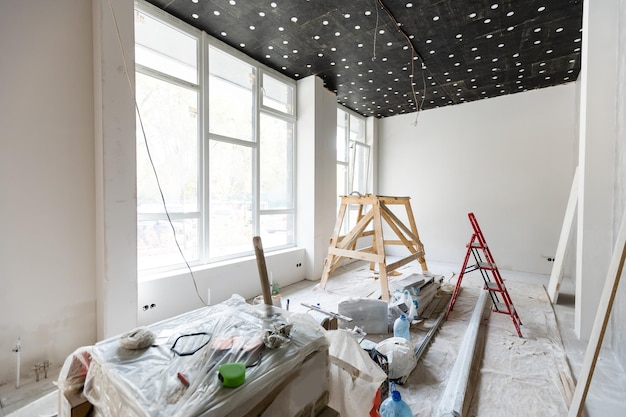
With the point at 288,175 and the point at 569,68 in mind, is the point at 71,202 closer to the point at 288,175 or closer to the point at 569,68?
the point at 288,175

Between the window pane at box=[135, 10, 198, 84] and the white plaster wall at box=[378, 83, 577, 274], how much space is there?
454 centimetres

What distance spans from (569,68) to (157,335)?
5855 mm

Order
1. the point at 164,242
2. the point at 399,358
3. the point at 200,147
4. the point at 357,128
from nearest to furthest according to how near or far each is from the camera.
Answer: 1. the point at 399,358
2. the point at 164,242
3. the point at 200,147
4. the point at 357,128

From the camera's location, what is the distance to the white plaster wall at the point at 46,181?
74.9 inches

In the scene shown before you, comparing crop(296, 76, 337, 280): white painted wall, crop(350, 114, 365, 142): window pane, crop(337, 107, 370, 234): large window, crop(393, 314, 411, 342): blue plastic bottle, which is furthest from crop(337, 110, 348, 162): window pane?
crop(393, 314, 411, 342): blue plastic bottle

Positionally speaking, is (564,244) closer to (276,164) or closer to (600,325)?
(600,325)

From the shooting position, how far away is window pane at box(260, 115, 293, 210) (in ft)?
13.1

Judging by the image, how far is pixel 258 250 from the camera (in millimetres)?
1349

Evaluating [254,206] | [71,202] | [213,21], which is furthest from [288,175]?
[71,202]

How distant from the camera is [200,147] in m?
3.19

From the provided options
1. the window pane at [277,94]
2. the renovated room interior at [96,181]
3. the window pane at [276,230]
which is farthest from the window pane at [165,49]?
the window pane at [276,230]

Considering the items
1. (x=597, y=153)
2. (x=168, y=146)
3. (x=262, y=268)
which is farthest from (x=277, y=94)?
(x=597, y=153)

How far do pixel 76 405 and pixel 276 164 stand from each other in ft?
11.6

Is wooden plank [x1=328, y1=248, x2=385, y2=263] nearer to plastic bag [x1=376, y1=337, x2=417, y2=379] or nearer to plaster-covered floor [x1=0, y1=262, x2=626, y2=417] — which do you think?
plaster-covered floor [x1=0, y1=262, x2=626, y2=417]
